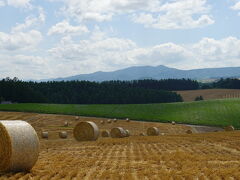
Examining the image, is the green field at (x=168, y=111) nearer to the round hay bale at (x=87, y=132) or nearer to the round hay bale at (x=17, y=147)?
the round hay bale at (x=87, y=132)

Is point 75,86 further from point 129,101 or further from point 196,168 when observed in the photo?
point 196,168

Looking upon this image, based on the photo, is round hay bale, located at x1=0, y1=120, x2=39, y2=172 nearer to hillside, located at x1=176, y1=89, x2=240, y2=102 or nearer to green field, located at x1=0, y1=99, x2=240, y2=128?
green field, located at x1=0, y1=99, x2=240, y2=128

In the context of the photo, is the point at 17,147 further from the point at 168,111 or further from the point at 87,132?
the point at 168,111

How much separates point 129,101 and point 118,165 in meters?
120

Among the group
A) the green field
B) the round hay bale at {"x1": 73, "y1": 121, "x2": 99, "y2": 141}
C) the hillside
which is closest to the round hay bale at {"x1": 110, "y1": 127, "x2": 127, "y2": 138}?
the round hay bale at {"x1": 73, "y1": 121, "x2": 99, "y2": 141}

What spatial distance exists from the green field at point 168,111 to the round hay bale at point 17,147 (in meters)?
66.5

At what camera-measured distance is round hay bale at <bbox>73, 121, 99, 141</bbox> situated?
37156 millimetres

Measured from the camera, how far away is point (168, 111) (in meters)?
98.2

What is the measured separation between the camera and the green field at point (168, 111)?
8538 cm

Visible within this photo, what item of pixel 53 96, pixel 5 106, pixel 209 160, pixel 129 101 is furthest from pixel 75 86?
pixel 209 160

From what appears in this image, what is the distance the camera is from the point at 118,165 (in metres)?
18.2

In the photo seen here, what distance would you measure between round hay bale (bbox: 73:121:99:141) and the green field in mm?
46994

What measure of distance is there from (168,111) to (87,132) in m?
62.6

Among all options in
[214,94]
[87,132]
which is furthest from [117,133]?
[214,94]
